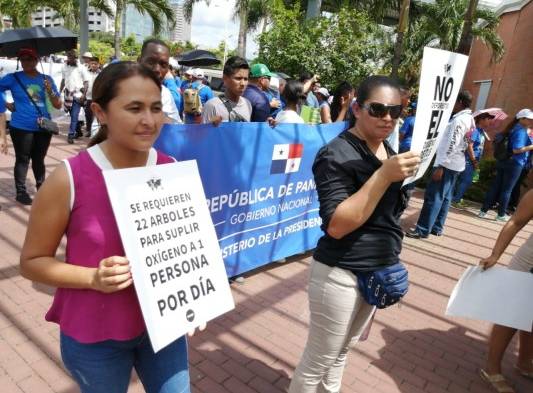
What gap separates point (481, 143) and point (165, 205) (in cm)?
676

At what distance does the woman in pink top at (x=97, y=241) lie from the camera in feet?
4.24

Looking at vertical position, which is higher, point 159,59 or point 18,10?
point 18,10

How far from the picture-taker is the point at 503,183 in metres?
7.59

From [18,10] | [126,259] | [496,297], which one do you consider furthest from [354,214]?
[18,10]

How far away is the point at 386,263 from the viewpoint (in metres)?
1.97

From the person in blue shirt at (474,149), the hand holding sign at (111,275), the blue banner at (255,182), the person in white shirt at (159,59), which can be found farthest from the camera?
the person in blue shirt at (474,149)

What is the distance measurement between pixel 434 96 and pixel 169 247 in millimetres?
1324

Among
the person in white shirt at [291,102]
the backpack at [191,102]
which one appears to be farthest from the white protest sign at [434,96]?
the backpack at [191,102]

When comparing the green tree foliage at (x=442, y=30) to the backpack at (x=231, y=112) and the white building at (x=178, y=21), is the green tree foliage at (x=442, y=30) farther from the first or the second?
the backpack at (x=231, y=112)

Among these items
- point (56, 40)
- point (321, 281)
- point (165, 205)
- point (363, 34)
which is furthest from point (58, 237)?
point (363, 34)

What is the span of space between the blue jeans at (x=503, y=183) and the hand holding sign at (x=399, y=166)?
6.69 metres

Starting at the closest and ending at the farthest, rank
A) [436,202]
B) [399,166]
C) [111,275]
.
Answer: [111,275] < [399,166] < [436,202]

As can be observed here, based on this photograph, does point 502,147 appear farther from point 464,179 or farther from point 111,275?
point 111,275

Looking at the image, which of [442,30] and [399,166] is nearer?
[399,166]
